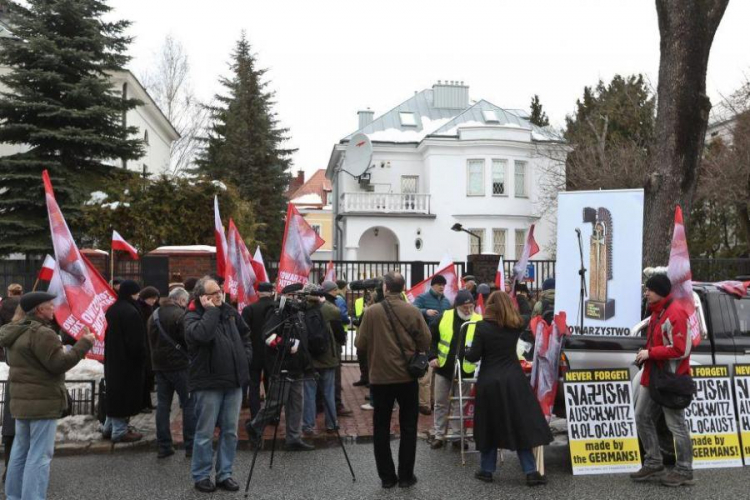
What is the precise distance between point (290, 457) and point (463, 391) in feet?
7.11

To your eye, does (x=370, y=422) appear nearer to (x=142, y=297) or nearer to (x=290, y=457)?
(x=290, y=457)

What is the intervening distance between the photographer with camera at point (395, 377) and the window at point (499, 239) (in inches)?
1238

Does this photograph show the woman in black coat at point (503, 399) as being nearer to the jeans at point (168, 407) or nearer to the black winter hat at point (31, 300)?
the jeans at point (168, 407)

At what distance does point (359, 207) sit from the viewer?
3753 cm

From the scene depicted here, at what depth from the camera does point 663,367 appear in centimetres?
711

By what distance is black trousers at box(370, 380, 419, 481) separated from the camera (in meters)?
7.07

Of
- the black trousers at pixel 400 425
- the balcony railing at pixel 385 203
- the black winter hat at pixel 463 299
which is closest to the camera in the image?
the black trousers at pixel 400 425

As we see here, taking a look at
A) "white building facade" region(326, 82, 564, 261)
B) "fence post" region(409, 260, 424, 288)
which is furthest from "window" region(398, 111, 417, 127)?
"fence post" region(409, 260, 424, 288)

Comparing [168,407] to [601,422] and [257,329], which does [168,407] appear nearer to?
[257,329]

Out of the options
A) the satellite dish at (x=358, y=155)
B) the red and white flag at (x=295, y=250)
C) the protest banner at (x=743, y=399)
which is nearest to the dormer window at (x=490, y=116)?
the satellite dish at (x=358, y=155)

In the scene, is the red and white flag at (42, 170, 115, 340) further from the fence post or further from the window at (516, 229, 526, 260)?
the window at (516, 229, 526, 260)

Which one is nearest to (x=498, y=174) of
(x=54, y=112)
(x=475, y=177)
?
(x=475, y=177)

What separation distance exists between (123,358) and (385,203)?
2933 centimetres

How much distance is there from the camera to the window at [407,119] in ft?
138
